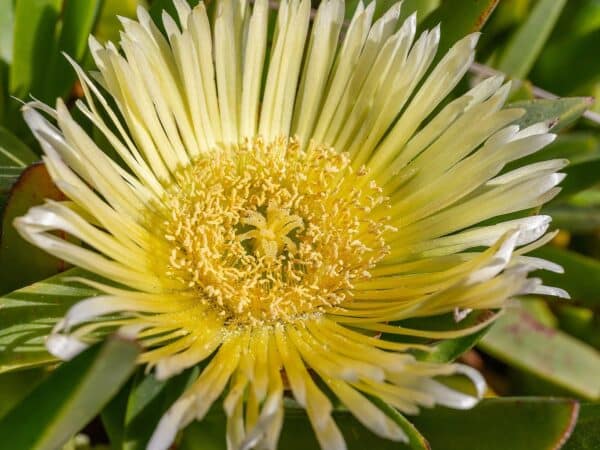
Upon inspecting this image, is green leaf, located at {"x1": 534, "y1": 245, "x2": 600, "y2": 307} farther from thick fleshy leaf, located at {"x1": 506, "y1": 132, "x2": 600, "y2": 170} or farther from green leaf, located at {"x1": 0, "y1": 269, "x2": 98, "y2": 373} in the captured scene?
green leaf, located at {"x1": 0, "y1": 269, "x2": 98, "y2": 373}

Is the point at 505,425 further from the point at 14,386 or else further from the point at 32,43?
the point at 32,43

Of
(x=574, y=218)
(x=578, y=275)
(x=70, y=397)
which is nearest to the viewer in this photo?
(x=70, y=397)

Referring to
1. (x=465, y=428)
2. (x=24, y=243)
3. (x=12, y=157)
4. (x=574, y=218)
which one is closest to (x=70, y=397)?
(x=24, y=243)

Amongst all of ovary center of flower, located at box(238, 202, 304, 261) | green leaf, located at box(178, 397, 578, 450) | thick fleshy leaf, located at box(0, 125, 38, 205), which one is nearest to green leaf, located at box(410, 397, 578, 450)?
green leaf, located at box(178, 397, 578, 450)

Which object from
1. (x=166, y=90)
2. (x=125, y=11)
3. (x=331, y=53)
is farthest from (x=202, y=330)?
(x=125, y=11)

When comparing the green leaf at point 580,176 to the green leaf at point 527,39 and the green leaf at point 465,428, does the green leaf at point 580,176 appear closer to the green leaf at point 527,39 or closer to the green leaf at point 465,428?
the green leaf at point 527,39

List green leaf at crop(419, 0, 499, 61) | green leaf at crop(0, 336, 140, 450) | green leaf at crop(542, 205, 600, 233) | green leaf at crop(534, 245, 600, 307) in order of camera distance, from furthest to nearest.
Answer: green leaf at crop(542, 205, 600, 233) → green leaf at crop(534, 245, 600, 307) → green leaf at crop(419, 0, 499, 61) → green leaf at crop(0, 336, 140, 450)
